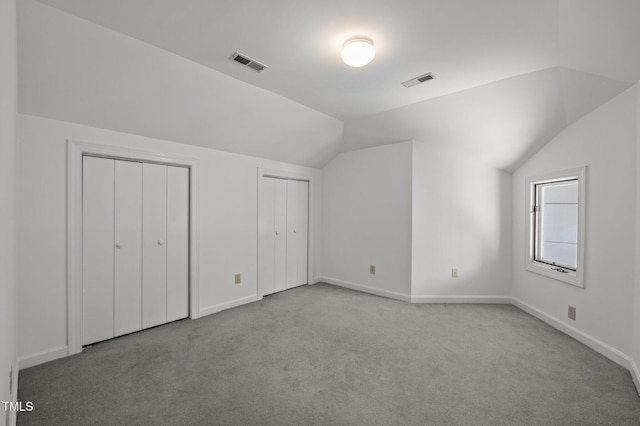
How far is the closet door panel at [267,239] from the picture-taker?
4.11 metres

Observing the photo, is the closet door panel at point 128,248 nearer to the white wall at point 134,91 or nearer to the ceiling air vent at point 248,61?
the white wall at point 134,91

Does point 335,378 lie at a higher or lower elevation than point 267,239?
lower

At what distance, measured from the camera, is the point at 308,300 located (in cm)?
401

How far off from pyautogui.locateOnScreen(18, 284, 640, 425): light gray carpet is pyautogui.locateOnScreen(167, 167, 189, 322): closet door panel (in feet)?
0.78

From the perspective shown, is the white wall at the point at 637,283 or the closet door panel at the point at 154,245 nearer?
the white wall at the point at 637,283

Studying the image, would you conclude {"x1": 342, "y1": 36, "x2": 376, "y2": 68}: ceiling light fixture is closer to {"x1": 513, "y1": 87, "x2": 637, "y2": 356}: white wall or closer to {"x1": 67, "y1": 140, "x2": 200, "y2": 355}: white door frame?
{"x1": 513, "y1": 87, "x2": 637, "y2": 356}: white wall

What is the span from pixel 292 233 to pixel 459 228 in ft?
8.26

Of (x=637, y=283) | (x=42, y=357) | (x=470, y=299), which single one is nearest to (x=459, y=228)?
(x=470, y=299)

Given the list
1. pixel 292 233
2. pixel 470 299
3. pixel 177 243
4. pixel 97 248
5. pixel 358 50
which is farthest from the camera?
pixel 292 233

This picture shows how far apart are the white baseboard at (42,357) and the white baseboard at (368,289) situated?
135 inches

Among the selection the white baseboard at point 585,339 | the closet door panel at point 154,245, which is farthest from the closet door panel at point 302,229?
the white baseboard at point 585,339

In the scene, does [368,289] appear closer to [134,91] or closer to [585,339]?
[585,339]

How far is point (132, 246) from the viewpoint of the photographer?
2885 mm

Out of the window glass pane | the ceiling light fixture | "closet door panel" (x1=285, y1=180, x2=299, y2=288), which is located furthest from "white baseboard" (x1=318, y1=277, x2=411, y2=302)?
the ceiling light fixture
